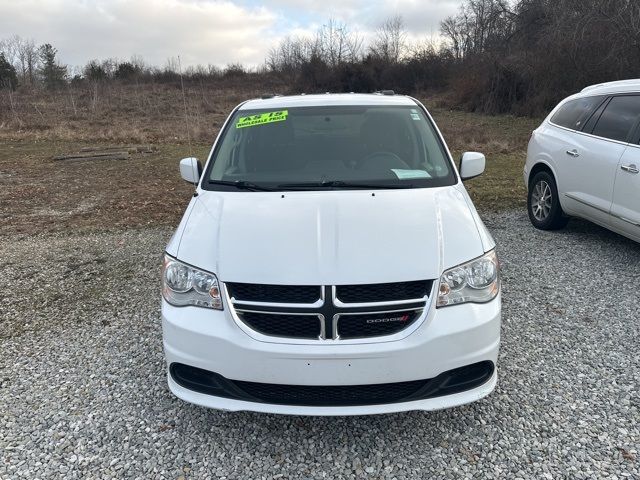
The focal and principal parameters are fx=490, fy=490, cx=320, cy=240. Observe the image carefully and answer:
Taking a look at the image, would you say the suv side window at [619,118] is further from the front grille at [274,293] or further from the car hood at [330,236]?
the front grille at [274,293]

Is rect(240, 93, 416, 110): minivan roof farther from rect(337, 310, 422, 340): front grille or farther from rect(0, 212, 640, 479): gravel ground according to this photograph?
rect(337, 310, 422, 340): front grille

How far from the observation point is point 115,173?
11.2 m

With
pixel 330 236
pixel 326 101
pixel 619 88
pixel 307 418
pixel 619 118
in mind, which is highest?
pixel 619 88

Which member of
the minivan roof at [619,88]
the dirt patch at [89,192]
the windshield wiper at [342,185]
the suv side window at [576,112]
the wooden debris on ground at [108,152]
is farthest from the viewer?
the wooden debris on ground at [108,152]

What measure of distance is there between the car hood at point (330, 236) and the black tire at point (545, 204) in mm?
3528

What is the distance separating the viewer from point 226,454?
2.57 meters

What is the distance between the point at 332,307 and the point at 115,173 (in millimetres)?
10195

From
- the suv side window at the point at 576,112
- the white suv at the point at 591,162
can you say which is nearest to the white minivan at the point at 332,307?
the white suv at the point at 591,162

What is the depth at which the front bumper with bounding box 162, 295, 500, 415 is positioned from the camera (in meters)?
2.31

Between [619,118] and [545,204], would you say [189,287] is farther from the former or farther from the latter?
[545,204]

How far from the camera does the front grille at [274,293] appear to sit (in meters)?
2.38

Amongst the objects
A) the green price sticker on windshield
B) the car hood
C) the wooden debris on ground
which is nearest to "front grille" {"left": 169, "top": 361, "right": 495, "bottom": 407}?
the car hood

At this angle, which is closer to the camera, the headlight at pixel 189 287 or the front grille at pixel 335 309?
the front grille at pixel 335 309

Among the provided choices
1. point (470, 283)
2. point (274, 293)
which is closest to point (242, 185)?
point (274, 293)
